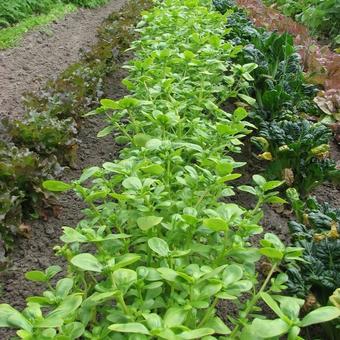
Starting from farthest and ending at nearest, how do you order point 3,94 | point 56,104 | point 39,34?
point 39,34 < point 3,94 < point 56,104

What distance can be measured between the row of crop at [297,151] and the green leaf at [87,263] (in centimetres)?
85

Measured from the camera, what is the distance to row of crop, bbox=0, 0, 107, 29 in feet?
27.2

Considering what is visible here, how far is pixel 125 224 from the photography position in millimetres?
2150

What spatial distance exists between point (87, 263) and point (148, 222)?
11.9 inches

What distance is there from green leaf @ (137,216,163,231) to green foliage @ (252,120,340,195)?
1.76 meters

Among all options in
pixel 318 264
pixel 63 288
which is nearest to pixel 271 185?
pixel 318 264

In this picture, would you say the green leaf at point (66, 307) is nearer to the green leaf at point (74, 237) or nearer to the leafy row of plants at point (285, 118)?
the green leaf at point (74, 237)

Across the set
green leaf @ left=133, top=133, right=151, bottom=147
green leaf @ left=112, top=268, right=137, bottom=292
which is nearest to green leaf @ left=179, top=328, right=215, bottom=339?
green leaf @ left=112, top=268, right=137, bottom=292

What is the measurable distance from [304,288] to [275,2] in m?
9.36

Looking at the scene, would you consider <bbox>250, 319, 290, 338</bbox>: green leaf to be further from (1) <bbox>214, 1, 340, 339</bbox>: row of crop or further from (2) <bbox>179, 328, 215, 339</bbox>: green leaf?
(1) <bbox>214, 1, 340, 339</bbox>: row of crop

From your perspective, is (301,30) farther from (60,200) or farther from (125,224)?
(125,224)

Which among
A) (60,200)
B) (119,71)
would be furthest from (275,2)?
(60,200)

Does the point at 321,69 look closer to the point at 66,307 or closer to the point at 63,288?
the point at 63,288

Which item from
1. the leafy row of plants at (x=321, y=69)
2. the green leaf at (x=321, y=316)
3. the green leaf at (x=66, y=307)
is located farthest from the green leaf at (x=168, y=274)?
the leafy row of plants at (x=321, y=69)
